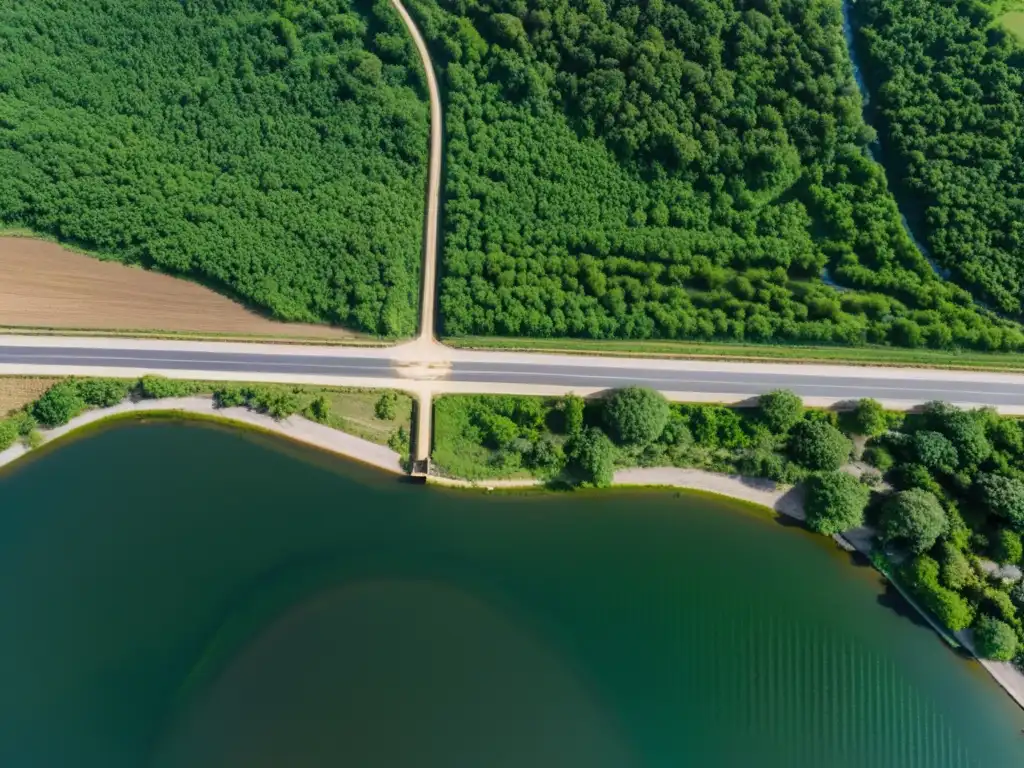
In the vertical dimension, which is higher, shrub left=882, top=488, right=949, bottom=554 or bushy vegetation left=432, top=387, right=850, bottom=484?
bushy vegetation left=432, top=387, right=850, bottom=484

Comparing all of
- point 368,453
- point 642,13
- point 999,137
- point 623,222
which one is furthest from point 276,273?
point 999,137

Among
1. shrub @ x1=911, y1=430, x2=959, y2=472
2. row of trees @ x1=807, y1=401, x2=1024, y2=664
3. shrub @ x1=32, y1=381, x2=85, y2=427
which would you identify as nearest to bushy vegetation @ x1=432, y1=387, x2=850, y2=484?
row of trees @ x1=807, y1=401, x2=1024, y2=664

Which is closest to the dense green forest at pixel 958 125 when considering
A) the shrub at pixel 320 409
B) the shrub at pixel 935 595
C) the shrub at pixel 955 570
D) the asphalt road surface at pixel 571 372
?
the asphalt road surface at pixel 571 372

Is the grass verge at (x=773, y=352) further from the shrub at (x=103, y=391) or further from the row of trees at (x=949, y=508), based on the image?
the shrub at (x=103, y=391)

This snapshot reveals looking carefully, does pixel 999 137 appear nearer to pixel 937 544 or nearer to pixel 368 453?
pixel 937 544

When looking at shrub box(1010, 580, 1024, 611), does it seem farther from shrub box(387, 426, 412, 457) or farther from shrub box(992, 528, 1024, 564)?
shrub box(387, 426, 412, 457)
